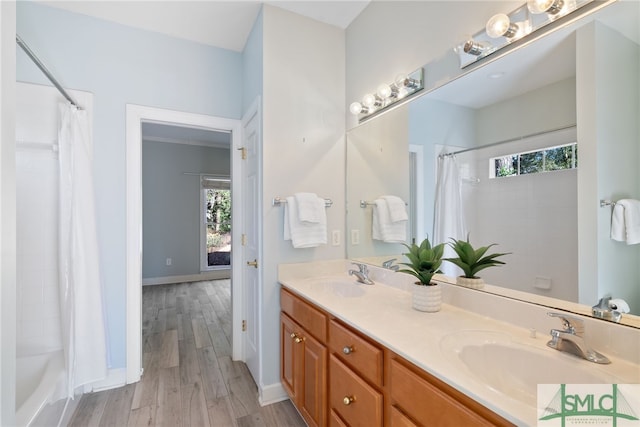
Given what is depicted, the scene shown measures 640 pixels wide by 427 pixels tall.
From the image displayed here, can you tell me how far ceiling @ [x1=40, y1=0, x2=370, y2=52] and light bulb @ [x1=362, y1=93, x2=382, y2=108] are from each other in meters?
0.65

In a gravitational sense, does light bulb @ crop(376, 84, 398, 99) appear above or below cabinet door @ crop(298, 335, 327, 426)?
above

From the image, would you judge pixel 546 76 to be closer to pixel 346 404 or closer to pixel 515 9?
pixel 515 9

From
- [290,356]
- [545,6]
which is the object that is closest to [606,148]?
[545,6]

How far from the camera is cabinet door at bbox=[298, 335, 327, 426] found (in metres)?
1.43

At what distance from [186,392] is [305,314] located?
1.18m

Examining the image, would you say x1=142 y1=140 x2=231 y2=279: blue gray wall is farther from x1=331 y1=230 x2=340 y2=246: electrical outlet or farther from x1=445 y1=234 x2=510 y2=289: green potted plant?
x1=445 y1=234 x2=510 y2=289: green potted plant

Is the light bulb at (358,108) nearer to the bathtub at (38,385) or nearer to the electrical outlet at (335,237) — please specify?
the electrical outlet at (335,237)

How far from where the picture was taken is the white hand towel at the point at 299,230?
191cm

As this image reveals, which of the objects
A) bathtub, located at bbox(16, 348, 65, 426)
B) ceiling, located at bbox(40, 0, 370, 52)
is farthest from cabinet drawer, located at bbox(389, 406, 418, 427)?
ceiling, located at bbox(40, 0, 370, 52)

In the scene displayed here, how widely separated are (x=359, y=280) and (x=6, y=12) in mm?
1856

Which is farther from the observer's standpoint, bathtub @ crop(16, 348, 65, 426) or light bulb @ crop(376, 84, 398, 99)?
light bulb @ crop(376, 84, 398, 99)

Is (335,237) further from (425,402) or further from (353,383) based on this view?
(425,402)

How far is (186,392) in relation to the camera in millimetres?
2033

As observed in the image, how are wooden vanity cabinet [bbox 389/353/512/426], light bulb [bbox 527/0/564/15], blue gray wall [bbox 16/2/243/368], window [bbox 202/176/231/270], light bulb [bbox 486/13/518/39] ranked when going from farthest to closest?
window [bbox 202/176/231/270] < blue gray wall [bbox 16/2/243/368] < light bulb [bbox 486/13/518/39] < light bulb [bbox 527/0/564/15] < wooden vanity cabinet [bbox 389/353/512/426]
